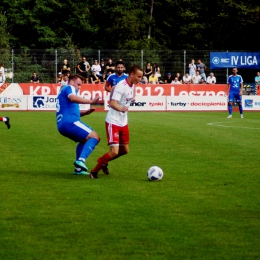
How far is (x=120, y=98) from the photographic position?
12172 mm

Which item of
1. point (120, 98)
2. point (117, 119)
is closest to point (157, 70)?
point (117, 119)

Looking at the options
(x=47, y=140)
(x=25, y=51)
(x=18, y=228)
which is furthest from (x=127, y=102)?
(x=25, y=51)

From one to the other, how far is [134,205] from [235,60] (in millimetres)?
39054

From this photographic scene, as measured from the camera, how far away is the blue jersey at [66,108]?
1272 centimetres

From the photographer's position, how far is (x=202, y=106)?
1540 inches

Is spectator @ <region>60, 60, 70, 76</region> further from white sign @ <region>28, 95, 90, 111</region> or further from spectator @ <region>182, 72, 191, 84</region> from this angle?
spectator @ <region>182, 72, 191, 84</region>

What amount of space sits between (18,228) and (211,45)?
56.1 metres

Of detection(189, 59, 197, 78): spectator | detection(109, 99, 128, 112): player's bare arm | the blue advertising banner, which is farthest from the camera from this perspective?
the blue advertising banner

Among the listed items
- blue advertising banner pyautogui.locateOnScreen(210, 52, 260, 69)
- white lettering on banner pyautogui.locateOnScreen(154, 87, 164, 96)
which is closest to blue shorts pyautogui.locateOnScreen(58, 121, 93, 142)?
white lettering on banner pyautogui.locateOnScreen(154, 87, 164, 96)

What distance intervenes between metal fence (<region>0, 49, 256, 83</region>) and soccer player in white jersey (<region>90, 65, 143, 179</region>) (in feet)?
103

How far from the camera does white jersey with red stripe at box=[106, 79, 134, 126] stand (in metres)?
12.2

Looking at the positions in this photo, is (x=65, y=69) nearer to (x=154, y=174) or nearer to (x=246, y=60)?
(x=154, y=174)

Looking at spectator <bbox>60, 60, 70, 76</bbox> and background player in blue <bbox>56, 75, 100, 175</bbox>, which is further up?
spectator <bbox>60, 60, 70, 76</bbox>

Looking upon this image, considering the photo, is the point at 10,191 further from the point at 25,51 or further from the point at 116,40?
the point at 116,40
